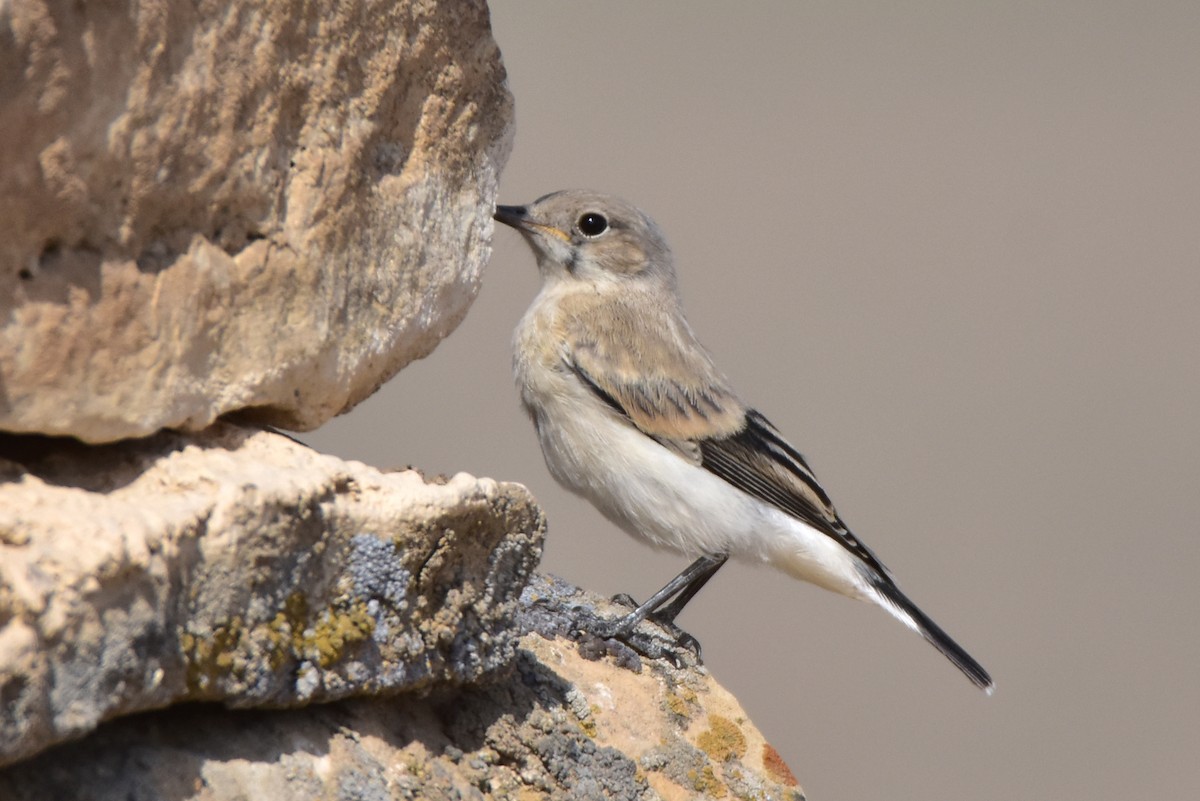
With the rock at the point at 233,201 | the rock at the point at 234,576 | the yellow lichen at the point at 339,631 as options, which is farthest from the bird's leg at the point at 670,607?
the yellow lichen at the point at 339,631

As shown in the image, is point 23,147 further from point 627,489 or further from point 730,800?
point 627,489

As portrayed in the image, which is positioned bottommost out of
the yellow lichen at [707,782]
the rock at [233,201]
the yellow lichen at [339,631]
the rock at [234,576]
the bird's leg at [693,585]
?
the bird's leg at [693,585]

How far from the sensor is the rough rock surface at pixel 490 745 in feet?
8.32

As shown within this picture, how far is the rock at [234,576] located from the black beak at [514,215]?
374 centimetres

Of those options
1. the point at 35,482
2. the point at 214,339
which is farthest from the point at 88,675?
the point at 214,339

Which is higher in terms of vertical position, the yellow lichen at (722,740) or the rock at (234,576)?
the rock at (234,576)

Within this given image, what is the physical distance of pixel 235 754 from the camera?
2.71 meters

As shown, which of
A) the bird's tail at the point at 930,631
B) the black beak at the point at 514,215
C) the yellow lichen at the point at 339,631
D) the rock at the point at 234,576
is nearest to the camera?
the rock at the point at 234,576

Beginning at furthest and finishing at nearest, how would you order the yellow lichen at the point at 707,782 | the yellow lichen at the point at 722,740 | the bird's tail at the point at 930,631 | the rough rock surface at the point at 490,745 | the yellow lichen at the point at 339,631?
1. the bird's tail at the point at 930,631
2. the yellow lichen at the point at 722,740
3. the yellow lichen at the point at 707,782
4. the yellow lichen at the point at 339,631
5. the rough rock surface at the point at 490,745

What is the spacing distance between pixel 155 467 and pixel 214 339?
30 cm

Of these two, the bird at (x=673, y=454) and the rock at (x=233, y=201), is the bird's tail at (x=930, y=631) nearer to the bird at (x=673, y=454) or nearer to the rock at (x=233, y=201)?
the bird at (x=673, y=454)

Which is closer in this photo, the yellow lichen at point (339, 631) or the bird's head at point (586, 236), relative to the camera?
the yellow lichen at point (339, 631)

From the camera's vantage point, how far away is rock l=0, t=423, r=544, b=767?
85.0 inches

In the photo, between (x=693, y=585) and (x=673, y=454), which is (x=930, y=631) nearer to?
(x=693, y=585)
